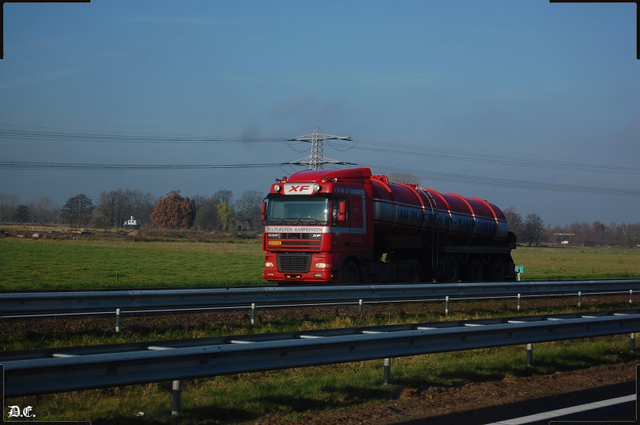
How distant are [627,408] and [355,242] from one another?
1351 centimetres

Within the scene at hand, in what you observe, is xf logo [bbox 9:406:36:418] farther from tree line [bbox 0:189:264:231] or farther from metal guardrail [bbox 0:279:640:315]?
tree line [bbox 0:189:264:231]

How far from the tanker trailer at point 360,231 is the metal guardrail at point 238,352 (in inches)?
416

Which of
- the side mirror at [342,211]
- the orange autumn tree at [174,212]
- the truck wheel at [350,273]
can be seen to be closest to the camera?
the side mirror at [342,211]

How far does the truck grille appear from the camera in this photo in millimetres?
19297

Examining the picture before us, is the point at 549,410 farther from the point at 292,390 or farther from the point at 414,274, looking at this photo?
the point at 414,274

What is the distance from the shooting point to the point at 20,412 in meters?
5.88

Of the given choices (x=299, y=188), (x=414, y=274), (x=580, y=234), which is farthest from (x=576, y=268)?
(x=580, y=234)

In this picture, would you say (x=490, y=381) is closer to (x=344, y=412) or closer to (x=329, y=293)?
(x=344, y=412)

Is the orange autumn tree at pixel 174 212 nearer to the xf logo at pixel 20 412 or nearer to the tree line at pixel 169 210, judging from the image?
the tree line at pixel 169 210

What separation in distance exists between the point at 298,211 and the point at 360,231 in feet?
7.58

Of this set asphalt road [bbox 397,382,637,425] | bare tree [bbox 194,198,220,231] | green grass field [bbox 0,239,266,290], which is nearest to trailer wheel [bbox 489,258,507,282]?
green grass field [bbox 0,239,266,290]

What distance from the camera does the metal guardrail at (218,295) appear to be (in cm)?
1100

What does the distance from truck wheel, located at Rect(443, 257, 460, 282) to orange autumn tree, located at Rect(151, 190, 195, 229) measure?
12949 cm

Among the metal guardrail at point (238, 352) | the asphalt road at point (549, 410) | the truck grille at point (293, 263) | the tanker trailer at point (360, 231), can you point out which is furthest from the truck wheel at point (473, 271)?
the asphalt road at point (549, 410)
